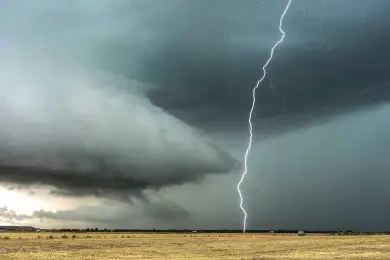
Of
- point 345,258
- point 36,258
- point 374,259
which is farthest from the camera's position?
point 36,258

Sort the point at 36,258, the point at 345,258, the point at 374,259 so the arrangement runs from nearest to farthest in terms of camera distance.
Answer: the point at 374,259 → the point at 345,258 → the point at 36,258

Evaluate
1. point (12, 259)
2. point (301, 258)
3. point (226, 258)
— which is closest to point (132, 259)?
point (226, 258)

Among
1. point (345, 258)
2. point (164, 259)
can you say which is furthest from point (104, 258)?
point (345, 258)

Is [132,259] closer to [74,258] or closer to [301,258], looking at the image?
[74,258]

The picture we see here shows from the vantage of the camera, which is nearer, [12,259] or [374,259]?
[374,259]

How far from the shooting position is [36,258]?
45.8 metres

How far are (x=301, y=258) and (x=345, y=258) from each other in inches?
148

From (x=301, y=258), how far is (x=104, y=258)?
17610mm

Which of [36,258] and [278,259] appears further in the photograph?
[36,258]

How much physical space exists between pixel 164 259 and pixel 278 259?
993 centimetres

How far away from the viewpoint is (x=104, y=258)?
1763 inches

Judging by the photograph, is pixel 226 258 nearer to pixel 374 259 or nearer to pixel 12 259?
pixel 374 259

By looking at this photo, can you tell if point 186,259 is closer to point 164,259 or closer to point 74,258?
point 164,259

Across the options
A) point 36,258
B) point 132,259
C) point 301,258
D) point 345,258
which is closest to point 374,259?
point 345,258
